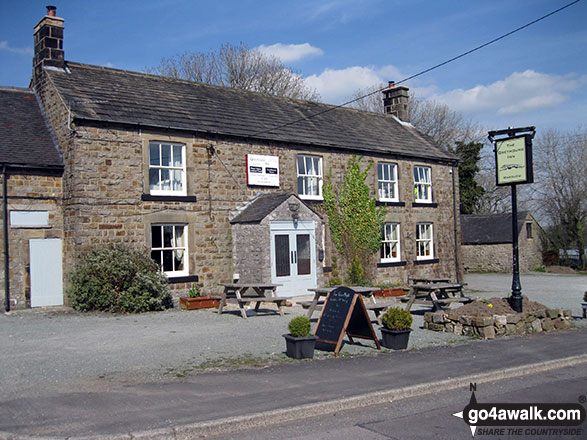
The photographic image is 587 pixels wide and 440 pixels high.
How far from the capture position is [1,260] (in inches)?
627

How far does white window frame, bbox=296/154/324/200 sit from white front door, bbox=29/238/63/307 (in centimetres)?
861

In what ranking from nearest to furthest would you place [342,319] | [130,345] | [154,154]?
[342,319]
[130,345]
[154,154]

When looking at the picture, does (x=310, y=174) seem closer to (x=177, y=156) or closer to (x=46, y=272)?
(x=177, y=156)

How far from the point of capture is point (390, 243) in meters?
23.8

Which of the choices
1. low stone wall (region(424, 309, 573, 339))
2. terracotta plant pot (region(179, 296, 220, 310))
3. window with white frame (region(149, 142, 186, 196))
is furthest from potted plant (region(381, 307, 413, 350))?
window with white frame (region(149, 142, 186, 196))

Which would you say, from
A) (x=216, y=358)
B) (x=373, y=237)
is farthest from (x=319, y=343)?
(x=373, y=237)

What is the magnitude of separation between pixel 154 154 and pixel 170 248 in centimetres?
297

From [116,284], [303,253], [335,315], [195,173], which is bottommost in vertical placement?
[335,315]

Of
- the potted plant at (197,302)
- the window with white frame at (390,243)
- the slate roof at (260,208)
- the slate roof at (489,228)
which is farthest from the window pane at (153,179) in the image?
the slate roof at (489,228)

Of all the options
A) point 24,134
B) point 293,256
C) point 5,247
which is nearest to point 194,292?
point 293,256

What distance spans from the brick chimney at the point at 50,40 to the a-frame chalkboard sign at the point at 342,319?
13444 millimetres

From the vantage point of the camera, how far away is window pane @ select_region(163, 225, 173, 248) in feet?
57.9

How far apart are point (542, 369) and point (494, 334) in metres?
2.78

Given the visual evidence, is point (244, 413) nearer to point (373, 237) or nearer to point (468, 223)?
point (373, 237)
